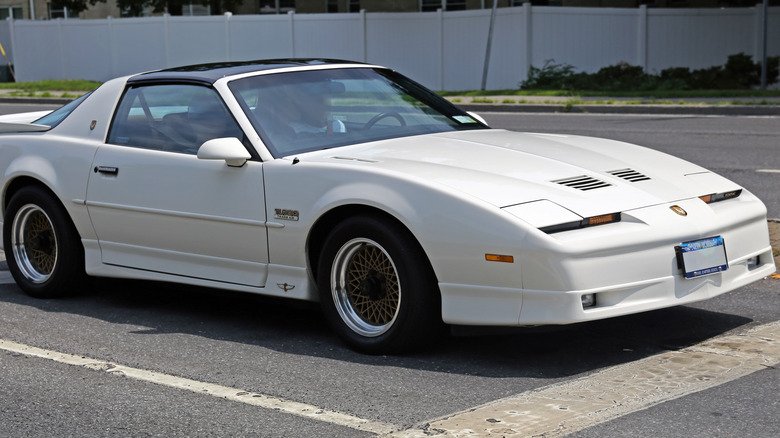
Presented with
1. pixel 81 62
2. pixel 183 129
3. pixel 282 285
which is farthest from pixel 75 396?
pixel 81 62

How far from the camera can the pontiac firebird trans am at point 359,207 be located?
15.2ft

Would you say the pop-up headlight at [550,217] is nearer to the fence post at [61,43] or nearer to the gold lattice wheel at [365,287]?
the gold lattice wheel at [365,287]

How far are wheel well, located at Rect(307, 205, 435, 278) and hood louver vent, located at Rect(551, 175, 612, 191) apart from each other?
740 mm

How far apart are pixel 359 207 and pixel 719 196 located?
1810mm

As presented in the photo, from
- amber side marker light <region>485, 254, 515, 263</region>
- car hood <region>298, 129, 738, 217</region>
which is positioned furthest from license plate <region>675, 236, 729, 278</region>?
amber side marker light <region>485, 254, 515, 263</region>

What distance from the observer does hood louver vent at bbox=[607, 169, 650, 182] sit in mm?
5166

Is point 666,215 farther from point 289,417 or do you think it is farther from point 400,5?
point 400,5

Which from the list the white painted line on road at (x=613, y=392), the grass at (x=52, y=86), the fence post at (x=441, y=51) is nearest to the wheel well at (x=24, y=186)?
the white painted line on road at (x=613, y=392)

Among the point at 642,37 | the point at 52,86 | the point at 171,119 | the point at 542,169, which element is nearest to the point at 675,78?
the point at 642,37

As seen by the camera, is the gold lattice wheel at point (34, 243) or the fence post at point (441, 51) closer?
the gold lattice wheel at point (34, 243)

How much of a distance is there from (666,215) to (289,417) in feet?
6.39

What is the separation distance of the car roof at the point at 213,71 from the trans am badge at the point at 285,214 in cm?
99

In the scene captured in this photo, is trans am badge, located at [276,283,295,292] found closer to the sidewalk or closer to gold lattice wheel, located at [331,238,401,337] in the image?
gold lattice wheel, located at [331,238,401,337]

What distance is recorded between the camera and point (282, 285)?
213 inches
